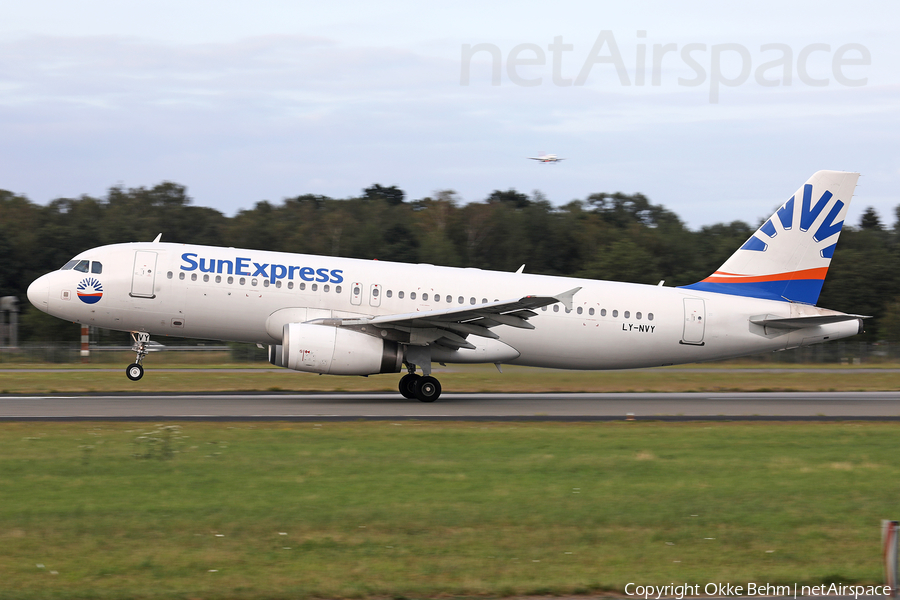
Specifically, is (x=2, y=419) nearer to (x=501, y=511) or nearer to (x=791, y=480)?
(x=501, y=511)

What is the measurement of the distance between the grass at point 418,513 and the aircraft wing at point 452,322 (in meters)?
6.06

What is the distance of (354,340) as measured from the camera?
2183 centimetres

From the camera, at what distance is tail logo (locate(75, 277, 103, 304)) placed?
23016mm

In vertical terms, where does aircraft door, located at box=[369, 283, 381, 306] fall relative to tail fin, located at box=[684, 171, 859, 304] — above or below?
below

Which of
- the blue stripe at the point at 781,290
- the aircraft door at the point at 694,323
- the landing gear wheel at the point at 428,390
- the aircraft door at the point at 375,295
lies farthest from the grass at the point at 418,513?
the blue stripe at the point at 781,290

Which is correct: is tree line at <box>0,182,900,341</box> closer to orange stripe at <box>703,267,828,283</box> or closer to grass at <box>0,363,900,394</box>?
grass at <box>0,363,900,394</box>

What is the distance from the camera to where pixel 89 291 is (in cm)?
2300

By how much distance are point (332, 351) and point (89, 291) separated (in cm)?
706

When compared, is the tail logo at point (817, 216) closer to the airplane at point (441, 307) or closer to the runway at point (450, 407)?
the airplane at point (441, 307)

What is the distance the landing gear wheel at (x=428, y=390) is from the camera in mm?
23141

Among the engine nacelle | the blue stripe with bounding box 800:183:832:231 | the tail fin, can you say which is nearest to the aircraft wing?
the engine nacelle

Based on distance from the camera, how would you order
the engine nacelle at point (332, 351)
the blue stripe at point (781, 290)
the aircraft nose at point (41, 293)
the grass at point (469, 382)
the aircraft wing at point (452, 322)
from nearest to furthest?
the engine nacelle at point (332, 351) → the aircraft wing at point (452, 322) → the aircraft nose at point (41, 293) → the blue stripe at point (781, 290) → the grass at point (469, 382)

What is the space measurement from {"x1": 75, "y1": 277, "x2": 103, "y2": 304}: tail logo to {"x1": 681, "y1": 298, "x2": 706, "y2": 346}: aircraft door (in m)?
16.6

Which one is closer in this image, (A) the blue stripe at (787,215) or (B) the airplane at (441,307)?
(B) the airplane at (441,307)
